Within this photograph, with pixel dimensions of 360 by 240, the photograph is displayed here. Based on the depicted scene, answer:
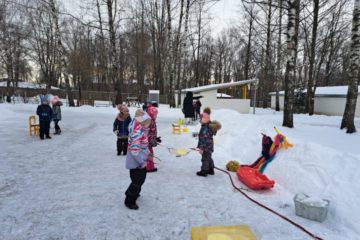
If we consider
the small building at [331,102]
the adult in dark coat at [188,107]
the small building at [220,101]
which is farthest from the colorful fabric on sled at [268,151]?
the small building at [331,102]

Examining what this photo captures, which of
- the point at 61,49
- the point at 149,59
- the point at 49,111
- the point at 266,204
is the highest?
the point at 149,59

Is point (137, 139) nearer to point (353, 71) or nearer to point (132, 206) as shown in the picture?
point (132, 206)

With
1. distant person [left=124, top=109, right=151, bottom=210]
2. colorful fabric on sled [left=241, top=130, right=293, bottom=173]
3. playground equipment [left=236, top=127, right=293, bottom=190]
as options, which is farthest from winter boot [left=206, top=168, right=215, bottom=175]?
distant person [left=124, top=109, right=151, bottom=210]

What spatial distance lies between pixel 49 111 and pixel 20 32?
24095 mm

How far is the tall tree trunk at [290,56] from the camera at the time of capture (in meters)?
10.9

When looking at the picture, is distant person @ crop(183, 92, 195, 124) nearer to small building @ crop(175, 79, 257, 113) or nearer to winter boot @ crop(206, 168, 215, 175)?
winter boot @ crop(206, 168, 215, 175)

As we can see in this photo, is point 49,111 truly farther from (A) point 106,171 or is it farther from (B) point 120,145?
(A) point 106,171

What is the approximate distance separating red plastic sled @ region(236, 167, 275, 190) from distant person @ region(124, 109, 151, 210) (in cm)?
216

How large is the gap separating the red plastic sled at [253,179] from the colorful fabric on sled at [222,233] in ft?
5.83

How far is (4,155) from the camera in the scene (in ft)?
22.3

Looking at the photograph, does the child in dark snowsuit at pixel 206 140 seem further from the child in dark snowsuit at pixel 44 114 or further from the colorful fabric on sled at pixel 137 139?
the child in dark snowsuit at pixel 44 114

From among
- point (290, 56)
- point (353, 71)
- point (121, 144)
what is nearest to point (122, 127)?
point (121, 144)

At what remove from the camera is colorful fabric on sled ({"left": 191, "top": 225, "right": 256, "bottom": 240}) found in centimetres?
265

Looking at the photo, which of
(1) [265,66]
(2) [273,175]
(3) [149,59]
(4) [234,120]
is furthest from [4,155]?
(3) [149,59]
